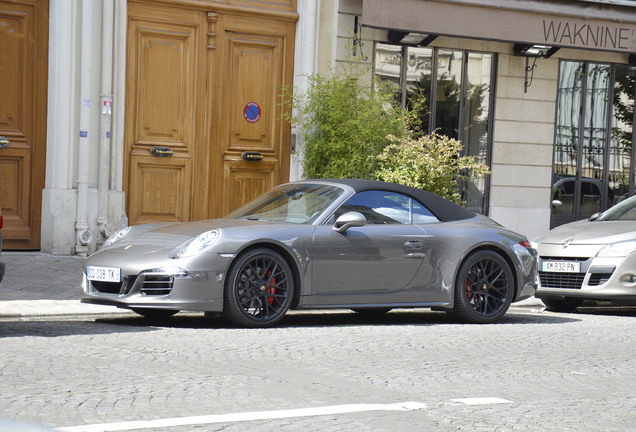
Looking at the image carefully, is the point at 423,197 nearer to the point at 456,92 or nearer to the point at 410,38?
the point at 410,38

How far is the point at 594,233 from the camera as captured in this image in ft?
40.5

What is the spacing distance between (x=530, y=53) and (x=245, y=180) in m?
5.82

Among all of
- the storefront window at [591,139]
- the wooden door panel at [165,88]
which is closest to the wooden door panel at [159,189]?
the wooden door panel at [165,88]

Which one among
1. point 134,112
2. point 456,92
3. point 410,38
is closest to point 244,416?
point 134,112

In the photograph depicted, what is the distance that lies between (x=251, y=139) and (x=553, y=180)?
610 cm

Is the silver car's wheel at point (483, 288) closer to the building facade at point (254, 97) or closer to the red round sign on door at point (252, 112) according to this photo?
the building facade at point (254, 97)

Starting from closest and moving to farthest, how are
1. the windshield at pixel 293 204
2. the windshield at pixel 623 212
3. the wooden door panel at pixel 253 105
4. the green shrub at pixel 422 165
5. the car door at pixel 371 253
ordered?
the car door at pixel 371 253 → the windshield at pixel 293 204 → the windshield at pixel 623 212 → the green shrub at pixel 422 165 → the wooden door panel at pixel 253 105

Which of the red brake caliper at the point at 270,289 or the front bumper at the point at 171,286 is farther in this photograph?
the red brake caliper at the point at 270,289

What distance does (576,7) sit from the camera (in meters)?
18.5

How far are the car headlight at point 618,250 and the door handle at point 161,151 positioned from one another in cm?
640

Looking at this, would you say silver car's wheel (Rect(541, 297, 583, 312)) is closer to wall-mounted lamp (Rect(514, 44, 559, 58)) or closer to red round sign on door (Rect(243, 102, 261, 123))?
red round sign on door (Rect(243, 102, 261, 123))

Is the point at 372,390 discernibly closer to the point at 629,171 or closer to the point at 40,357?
the point at 40,357

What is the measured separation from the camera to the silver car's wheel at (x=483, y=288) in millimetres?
10312

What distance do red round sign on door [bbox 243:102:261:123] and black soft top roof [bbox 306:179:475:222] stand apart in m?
5.87
